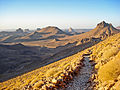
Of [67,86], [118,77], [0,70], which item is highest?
[118,77]

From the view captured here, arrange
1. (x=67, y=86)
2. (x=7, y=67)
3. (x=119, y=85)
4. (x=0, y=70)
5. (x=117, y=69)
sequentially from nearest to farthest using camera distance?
(x=119, y=85), (x=117, y=69), (x=67, y=86), (x=0, y=70), (x=7, y=67)

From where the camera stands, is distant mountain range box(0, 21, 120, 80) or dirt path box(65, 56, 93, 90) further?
distant mountain range box(0, 21, 120, 80)

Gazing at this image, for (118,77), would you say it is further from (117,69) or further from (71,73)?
(71,73)

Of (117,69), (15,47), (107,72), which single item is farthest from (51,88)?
(15,47)

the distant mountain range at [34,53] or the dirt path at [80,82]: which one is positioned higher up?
the dirt path at [80,82]

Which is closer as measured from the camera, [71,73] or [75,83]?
[75,83]

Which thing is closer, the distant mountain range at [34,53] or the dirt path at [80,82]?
the dirt path at [80,82]

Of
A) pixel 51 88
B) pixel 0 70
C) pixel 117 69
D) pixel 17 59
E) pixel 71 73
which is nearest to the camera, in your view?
pixel 117 69

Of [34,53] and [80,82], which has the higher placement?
[80,82]

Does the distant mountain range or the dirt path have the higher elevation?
the dirt path

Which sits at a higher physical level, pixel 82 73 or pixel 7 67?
pixel 82 73

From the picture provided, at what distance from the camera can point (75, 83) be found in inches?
321

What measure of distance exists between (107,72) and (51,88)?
3.24 meters

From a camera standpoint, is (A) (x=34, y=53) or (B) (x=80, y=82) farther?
(A) (x=34, y=53)
